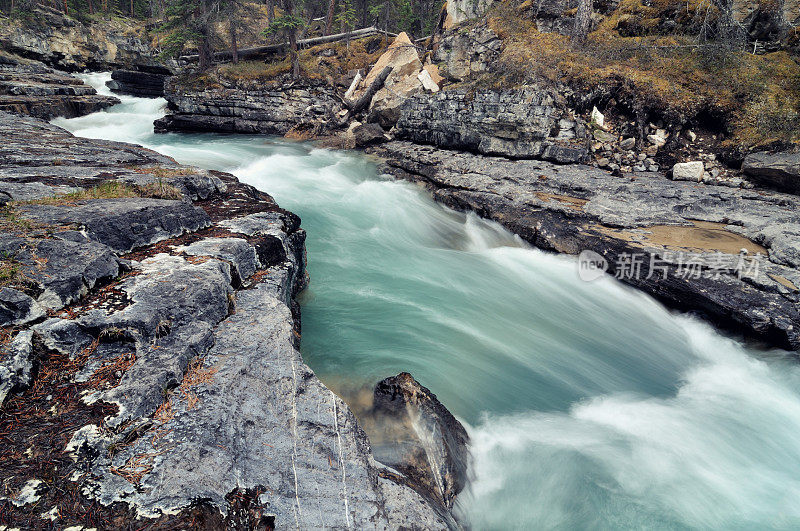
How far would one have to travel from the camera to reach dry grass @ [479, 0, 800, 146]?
36.8ft

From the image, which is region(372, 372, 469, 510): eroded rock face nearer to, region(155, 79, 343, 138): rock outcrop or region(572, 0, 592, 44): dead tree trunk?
region(572, 0, 592, 44): dead tree trunk

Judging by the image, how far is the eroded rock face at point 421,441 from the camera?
11.3 feet

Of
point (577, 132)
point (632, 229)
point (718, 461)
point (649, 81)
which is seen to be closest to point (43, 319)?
point (718, 461)

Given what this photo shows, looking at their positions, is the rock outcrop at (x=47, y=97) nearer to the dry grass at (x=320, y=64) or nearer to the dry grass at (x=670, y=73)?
the dry grass at (x=320, y=64)

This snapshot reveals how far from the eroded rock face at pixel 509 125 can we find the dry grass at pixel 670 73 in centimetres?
150

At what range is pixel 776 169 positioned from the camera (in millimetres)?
9461

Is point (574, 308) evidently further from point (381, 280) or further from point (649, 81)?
point (649, 81)

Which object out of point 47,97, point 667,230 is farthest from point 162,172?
point 47,97

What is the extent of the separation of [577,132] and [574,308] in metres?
8.34

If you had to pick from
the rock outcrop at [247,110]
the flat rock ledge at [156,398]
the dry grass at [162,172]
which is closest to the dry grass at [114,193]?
the flat rock ledge at [156,398]

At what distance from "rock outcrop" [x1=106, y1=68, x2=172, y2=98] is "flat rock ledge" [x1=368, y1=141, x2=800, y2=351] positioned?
2548 centimetres

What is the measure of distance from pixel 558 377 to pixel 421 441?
3273mm

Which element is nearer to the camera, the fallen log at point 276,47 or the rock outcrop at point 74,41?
the fallen log at point 276,47

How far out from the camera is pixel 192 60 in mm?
25984
